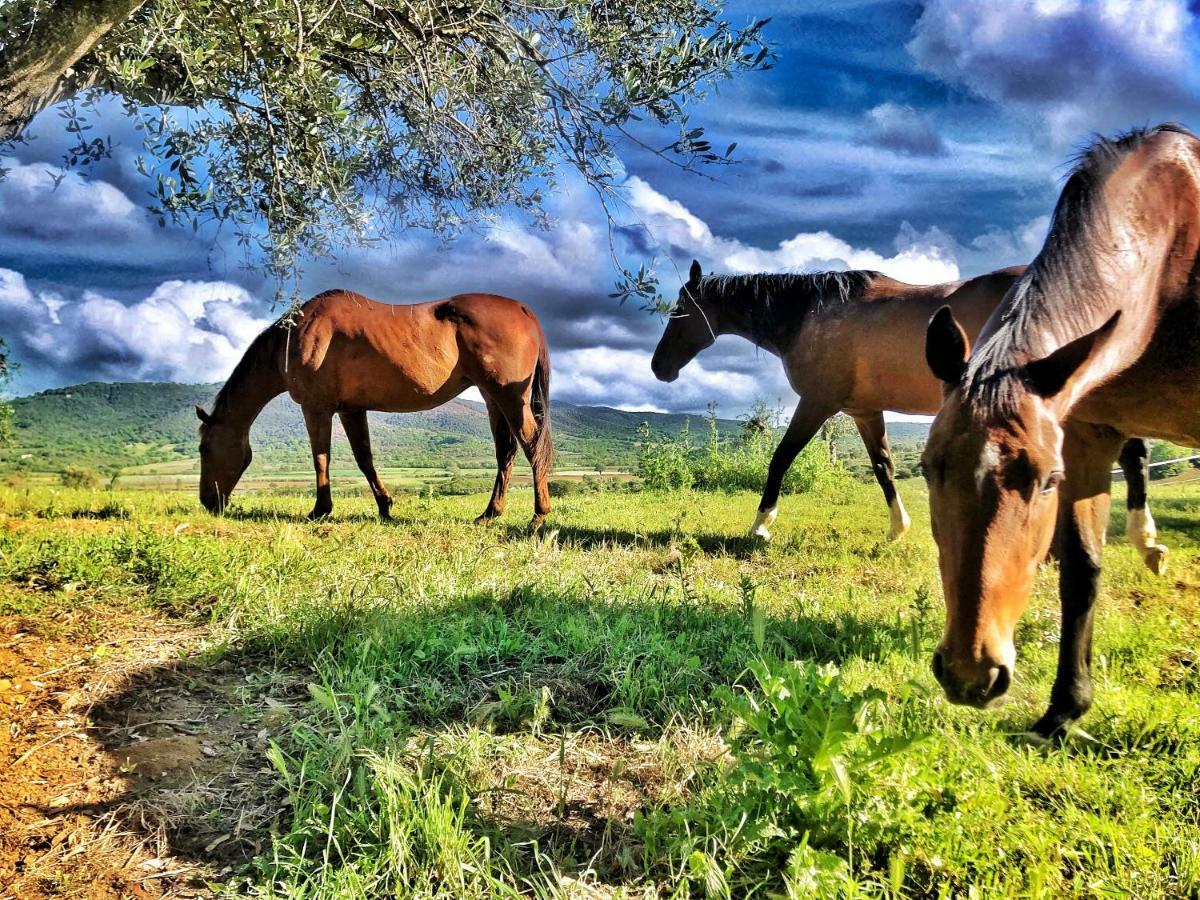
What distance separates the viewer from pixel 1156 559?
5906mm

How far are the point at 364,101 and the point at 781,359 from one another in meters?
5.56

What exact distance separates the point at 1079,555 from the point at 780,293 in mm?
5884

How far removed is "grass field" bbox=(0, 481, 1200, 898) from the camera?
2.05 meters

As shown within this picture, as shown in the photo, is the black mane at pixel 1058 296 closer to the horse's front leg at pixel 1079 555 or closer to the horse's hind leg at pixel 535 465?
the horse's front leg at pixel 1079 555

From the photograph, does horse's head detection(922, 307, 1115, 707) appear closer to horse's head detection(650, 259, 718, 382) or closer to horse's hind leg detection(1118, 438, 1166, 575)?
horse's hind leg detection(1118, 438, 1166, 575)

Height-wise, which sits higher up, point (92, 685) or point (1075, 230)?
point (1075, 230)

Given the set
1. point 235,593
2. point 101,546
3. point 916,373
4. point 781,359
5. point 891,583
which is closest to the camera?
point 235,593

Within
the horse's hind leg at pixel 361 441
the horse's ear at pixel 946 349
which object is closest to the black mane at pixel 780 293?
the horse's hind leg at pixel 361 441

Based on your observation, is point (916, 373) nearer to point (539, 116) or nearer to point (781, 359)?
point (781, 359)

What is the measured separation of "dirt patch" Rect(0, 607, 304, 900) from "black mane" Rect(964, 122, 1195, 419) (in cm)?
279

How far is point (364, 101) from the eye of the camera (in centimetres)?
542

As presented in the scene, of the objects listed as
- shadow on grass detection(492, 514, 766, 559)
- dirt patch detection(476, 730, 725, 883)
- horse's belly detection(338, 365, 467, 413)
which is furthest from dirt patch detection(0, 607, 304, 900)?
horse's belly detection(338, 365, 467, 413)

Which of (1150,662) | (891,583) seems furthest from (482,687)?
(891,583)

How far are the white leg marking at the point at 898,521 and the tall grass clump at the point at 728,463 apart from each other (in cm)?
463
